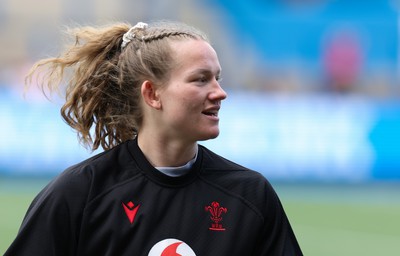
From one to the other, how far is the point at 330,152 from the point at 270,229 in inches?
413

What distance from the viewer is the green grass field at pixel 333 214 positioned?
30.6 feet

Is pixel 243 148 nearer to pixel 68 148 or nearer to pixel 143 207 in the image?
pixel 68 148

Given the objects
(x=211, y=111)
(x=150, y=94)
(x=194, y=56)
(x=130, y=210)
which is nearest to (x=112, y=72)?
(x=150, y=94)

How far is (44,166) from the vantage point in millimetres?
14039

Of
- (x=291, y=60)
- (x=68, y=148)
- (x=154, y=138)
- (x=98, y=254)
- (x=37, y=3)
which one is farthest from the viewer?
(x=37, y=3)

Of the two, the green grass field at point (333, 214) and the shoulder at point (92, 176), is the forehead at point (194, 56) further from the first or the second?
the green grass field at point (333, 214)

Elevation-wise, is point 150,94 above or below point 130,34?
Result: below

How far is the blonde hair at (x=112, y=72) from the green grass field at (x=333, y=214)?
15.5 feet

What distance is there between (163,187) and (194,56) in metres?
0.52

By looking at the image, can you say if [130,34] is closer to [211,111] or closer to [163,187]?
[211,111]

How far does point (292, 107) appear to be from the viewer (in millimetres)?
14484

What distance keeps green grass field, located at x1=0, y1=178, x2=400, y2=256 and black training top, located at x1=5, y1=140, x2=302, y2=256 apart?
5.09 meters

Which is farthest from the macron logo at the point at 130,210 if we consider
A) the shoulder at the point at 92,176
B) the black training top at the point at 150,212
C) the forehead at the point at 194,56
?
the forehead at the point at 194,56

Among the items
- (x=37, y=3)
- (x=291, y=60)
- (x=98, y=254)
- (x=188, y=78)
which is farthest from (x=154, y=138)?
(x=37, y=3)
